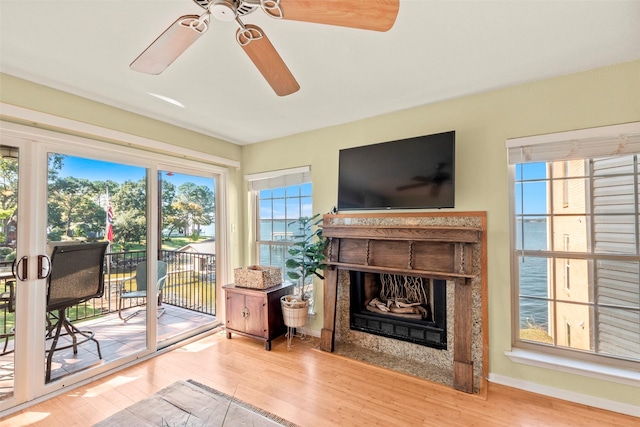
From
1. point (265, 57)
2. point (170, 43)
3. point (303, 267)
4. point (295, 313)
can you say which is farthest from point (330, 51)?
point (295, 313)

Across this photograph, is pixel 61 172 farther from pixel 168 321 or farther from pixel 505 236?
pixel 505 236

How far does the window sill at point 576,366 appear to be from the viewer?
6.42 feet

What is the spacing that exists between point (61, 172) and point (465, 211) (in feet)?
11.6

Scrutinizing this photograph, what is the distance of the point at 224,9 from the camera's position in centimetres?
118

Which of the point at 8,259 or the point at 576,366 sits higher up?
the point at 8,259

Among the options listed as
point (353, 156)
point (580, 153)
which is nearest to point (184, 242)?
point (353, 156)

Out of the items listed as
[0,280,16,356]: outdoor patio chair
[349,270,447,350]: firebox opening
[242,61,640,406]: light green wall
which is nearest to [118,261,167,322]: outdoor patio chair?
[0,280,16,356]: outdoor patio chair

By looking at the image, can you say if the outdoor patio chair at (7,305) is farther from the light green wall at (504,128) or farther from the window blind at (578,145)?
the window blind at (578,145)

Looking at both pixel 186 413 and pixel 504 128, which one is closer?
pixel 186 413

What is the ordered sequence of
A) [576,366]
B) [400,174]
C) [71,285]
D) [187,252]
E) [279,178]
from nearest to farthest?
[576,366], [71,285], [400,174], [187,252], [279,178]

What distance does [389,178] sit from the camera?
8.72ft

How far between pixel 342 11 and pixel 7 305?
3073 mm

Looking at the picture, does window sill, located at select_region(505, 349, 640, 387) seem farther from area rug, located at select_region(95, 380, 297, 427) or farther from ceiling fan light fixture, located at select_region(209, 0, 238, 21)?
ceiling fan light fixture, located at select_region(209, 0, 238, 21)

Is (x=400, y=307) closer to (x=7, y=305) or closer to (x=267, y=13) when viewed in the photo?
(x=267, y=13)
